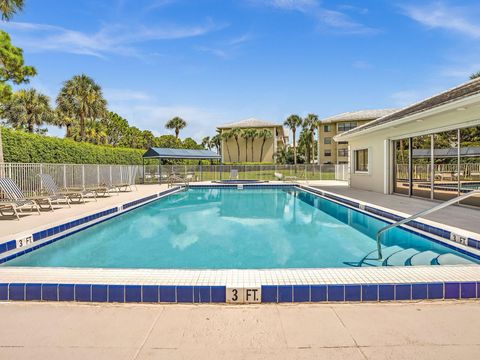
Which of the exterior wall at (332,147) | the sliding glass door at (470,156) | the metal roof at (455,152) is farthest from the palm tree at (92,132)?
the sliding glass door at (470,156)

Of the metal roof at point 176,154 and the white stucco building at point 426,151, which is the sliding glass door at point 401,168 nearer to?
the white stucco building at point 426,151

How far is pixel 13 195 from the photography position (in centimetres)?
810

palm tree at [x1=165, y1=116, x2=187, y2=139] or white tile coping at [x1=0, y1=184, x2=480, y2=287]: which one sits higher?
palm tree at [x1=165, y1=116, x2=187, y2=139]

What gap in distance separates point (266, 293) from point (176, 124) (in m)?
59.1

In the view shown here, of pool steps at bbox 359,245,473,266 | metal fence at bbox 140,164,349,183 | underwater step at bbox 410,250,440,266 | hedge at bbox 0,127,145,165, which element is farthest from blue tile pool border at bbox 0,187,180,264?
metal fence at bbox 140,164,349,183

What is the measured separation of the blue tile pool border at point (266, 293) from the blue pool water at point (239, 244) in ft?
5.80

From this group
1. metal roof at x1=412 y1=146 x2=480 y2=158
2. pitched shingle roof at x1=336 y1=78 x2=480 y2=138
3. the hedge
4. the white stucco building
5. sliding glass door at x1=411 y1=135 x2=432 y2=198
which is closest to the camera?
pitched shingle roof at x1=336 y1=78 x2=480 y2=138

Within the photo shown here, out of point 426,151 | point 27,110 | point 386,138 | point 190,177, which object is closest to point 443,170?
point 426,151

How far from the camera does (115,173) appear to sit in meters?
18.7

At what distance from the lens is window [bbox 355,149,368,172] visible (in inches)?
615

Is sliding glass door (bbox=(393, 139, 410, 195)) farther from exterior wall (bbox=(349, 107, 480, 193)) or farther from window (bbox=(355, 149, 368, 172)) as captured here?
window (bbox=(355, 149, 368, 172))

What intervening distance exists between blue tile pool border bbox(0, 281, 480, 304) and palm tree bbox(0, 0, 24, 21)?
14690 millimetres

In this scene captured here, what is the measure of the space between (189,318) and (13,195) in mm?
7808

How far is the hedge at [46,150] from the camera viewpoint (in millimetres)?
12250
